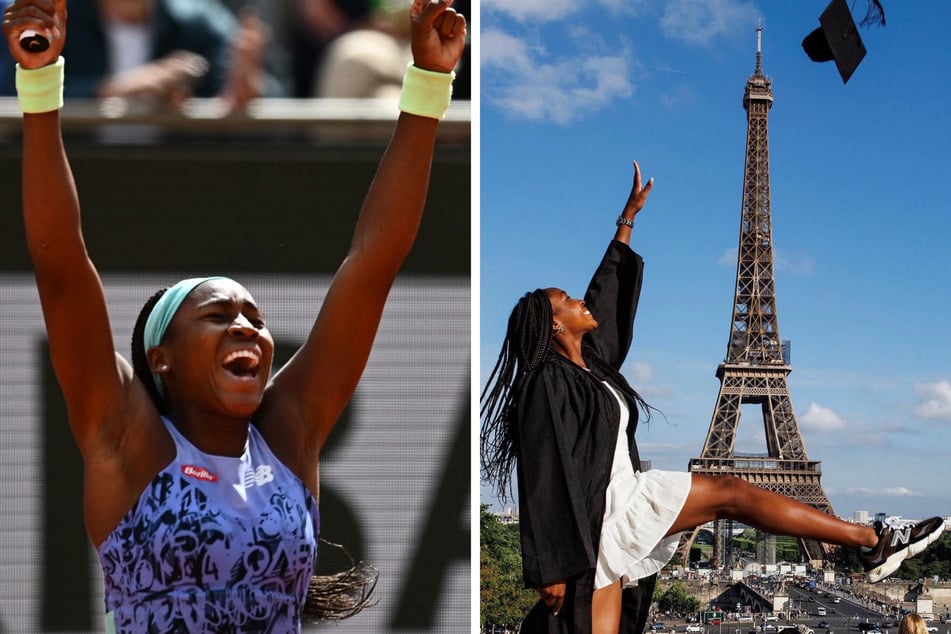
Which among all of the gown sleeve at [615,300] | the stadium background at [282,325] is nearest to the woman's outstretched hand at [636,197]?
the gown sleeve at [615,300]

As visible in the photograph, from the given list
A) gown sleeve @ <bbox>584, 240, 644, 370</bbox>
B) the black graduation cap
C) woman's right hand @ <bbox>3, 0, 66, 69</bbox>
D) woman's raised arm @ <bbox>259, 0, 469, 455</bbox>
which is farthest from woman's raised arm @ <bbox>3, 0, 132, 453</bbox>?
the black graduation cap

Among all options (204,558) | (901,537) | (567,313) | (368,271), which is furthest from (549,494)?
(204,558)

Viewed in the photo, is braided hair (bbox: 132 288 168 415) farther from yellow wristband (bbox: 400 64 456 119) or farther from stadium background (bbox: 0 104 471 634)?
stadium background (bbox: 0 104 471 634)

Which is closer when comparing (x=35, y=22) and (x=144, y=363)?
(x=35, y=22)

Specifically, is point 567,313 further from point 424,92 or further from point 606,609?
point 424,92

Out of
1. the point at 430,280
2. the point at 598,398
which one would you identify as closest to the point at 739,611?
the point at 430,280

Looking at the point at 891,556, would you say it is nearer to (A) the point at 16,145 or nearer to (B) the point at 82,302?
(B) the point at 82,302
